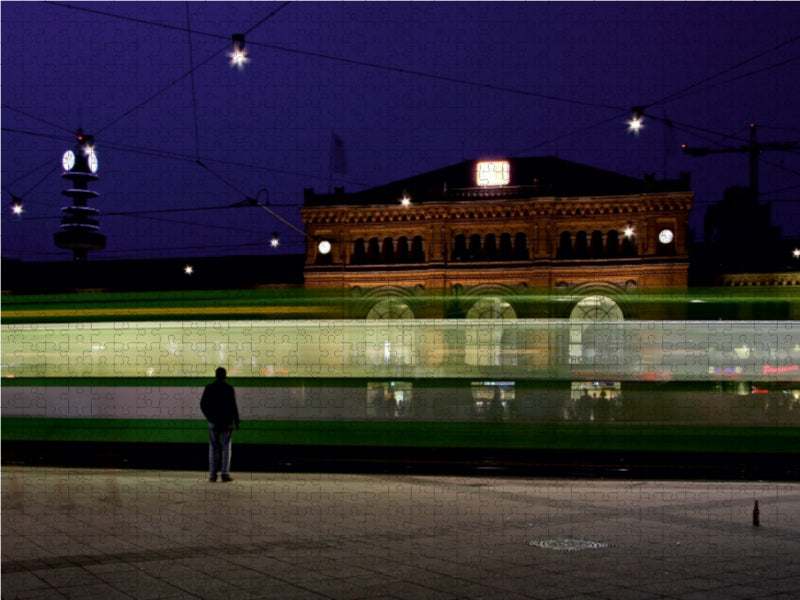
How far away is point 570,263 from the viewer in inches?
1754

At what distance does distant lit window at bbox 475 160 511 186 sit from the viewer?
4588cm

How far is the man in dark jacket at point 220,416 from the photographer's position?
39.7ft

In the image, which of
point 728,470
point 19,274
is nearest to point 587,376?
point 728,470

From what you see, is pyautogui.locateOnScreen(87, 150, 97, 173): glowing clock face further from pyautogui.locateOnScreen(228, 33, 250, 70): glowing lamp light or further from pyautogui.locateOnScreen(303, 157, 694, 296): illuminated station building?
pyautogui.locateOnScreen(303, 157, 694, 296): illuminated station building

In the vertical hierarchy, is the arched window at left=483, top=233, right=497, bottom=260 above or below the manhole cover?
above

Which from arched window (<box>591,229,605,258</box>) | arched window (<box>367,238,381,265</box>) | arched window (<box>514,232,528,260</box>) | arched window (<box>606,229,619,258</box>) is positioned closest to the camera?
arched window (<box>606,229,619,258</box>)

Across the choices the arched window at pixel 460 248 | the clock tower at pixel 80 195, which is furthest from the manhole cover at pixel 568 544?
the arched window at pixel 460 248

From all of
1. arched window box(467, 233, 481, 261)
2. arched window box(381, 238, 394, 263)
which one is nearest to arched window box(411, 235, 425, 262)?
arched window box(381, 238, 394, 263)

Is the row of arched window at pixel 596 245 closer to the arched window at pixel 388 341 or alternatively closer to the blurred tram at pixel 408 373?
the blurred tram at pixel 408 373

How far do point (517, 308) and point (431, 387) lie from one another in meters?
1.60

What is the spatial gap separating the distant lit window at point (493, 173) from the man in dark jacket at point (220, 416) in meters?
34.8

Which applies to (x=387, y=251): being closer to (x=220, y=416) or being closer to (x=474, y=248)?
(x=474, y=248)

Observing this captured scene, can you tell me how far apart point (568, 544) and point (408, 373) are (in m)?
4.51

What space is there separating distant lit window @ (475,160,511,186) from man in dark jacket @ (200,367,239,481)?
34.8m
